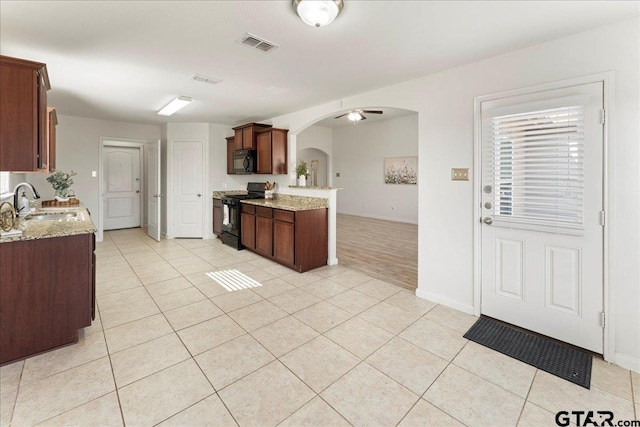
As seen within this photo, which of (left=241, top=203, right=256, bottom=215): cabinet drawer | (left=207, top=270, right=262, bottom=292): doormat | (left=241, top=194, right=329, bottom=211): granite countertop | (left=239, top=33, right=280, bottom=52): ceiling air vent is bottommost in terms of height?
(left=207, top=270, right=262, bottom=292): doormat

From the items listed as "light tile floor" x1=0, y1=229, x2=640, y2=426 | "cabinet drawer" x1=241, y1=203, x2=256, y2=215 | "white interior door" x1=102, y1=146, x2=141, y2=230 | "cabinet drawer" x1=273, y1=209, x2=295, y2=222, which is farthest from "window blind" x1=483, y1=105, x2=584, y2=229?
"white interior door" x1=102, y1=146, x2=141, y2=230

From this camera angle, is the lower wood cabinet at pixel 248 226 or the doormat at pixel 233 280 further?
the lower wood cabinet at pixel 248 226

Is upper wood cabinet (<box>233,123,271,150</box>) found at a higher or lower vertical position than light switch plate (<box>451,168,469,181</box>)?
higher

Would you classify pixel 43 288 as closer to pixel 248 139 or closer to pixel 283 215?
pixel 283 215

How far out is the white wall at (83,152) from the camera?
18.5 feet

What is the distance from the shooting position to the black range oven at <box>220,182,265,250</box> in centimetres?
549

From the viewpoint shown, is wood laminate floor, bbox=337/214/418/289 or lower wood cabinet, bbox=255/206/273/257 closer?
wood laminate floor, bbox=337/214/418/289

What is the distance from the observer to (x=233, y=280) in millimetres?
3885

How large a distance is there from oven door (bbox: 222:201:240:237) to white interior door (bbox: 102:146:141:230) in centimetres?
340

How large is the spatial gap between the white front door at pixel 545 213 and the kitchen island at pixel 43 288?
355cm

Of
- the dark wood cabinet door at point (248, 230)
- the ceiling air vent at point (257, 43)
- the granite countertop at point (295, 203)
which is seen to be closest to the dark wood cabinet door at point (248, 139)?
the granite countertop at point (295, 203)

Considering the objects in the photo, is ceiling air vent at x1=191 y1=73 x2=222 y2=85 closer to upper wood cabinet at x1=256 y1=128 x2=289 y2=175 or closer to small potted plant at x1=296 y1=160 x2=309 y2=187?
upper wood cabinet at x1=256 y1=128 x2=289 y2=175

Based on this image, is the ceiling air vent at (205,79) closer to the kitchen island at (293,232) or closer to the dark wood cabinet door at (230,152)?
the kitchen island at (293,232)

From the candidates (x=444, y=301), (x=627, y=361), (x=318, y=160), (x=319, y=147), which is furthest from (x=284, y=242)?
(x=318, y=160)
